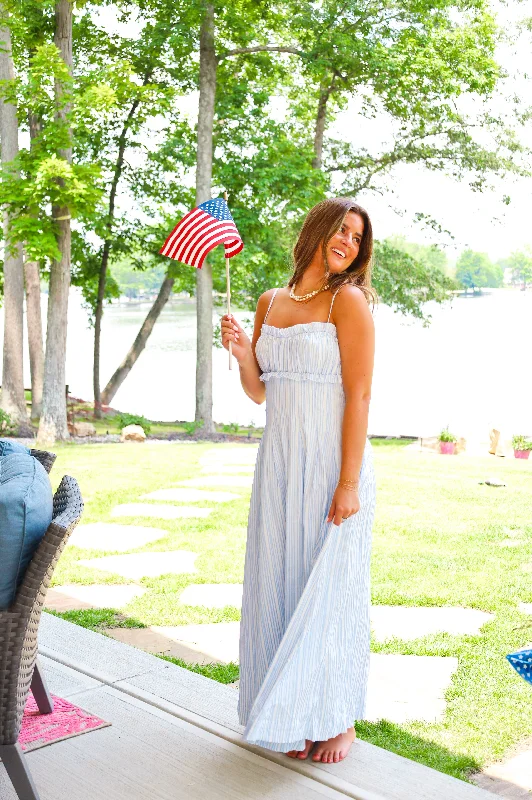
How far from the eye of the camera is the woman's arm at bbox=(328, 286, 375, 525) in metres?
2.51

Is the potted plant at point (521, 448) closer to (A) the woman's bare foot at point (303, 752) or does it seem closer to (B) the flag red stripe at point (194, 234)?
(B) the flag red stripe at point (194, 234)

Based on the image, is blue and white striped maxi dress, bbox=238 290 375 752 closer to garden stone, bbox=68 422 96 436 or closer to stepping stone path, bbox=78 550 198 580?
stepping stone path, bbox=78 550 198 580

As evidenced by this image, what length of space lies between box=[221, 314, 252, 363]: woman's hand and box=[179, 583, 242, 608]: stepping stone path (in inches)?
60.0

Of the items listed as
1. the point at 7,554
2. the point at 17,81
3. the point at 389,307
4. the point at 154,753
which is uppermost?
the point at 17,81

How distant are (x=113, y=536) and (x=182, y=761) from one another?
2.66 m

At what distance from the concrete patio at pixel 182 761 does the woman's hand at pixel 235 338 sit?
1111 mm

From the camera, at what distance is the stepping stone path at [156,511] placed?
5.63m

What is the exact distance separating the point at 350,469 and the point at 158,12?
13549mm

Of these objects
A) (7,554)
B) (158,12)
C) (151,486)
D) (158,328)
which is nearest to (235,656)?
(7,554)

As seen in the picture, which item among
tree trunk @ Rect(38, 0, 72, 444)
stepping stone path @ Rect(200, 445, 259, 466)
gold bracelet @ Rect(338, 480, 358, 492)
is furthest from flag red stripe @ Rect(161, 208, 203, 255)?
tree trunk @ Rect(38, 0, 72, 444)

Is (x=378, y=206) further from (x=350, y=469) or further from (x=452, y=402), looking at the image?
(x=350, y=469)

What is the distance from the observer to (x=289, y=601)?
2619 mm

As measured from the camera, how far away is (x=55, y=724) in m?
2.74

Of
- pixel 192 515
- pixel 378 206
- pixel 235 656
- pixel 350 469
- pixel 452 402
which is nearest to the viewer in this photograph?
pixel 350 469
